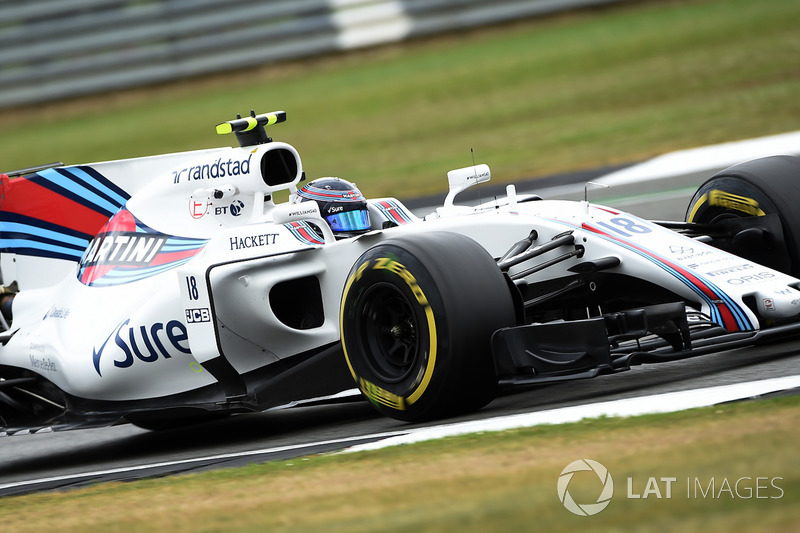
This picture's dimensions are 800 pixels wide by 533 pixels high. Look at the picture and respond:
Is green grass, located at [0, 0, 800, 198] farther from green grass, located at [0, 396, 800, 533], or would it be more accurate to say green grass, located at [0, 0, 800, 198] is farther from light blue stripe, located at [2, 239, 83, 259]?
green grass, located at [0, 396, 800, 533]

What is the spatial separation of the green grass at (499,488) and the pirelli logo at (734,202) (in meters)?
2.30

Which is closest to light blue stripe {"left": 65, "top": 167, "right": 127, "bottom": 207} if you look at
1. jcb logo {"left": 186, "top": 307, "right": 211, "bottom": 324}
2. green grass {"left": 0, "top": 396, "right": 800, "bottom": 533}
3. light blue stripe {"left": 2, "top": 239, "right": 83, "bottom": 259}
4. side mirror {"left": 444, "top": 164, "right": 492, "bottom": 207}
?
light blue stripe {"left": 2, "top": 239, "right": 83, "bottom": 259}

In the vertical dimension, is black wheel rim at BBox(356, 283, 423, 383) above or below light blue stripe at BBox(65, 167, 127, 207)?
below

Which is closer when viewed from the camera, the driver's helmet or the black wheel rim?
the black wheel rim

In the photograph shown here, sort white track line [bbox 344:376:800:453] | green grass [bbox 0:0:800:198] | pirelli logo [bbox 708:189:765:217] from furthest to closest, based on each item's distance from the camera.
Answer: green grass [bbox 0:0:800:198] < pirelli logo [bbox 708:189:765:217] < white track line [bbox 344:376:800:453]

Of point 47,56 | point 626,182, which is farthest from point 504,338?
point 47,56

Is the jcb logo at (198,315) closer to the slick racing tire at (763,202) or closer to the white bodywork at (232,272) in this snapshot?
the white bodywork at (232,272)

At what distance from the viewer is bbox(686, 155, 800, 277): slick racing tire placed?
6980 millimetres

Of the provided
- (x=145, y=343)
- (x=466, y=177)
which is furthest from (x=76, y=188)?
(x=466, y=177)

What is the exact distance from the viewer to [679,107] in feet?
59.2

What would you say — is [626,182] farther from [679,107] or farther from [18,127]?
[18,127]

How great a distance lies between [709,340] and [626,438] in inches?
57.5

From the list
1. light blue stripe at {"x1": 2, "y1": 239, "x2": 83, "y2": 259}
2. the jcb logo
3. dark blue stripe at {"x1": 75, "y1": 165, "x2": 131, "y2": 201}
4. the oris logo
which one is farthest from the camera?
light blue stripe at {"x1": 2, "y1": 239, "x2": 83, "y2": 259}

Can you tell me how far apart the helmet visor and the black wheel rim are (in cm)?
105
